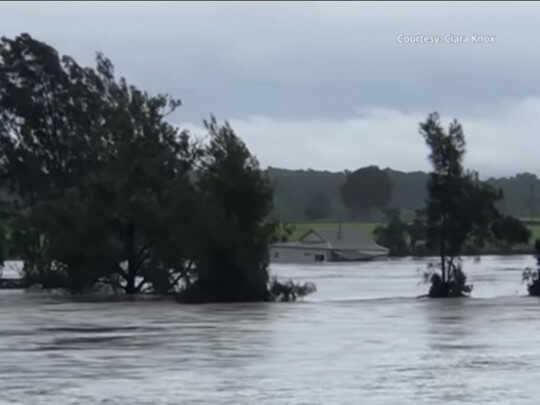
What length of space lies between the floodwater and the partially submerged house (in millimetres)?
58738

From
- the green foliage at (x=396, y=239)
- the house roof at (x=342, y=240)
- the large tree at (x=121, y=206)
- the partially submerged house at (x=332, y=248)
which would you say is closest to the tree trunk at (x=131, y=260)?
the large tree at (x=121, y=206)

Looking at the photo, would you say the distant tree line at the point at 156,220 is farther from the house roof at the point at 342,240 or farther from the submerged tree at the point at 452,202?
the house roof at the point at 342,240

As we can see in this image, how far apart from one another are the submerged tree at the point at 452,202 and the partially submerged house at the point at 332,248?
4671 centimetres

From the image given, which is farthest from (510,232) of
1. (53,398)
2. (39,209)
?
(53,398)

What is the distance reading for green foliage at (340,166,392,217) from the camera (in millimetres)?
143125

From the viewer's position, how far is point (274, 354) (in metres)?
20.1

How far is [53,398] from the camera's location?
1539 cm

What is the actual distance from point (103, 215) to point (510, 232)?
11850mm

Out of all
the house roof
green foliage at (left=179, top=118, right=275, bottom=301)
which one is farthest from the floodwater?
the house roof

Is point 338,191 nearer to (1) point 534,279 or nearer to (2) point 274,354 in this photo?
(1) point 534,279

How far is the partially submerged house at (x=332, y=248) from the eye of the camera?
9422cm

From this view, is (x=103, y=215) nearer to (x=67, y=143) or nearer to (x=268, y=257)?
(x=268, y=257)

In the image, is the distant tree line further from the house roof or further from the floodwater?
the house roof

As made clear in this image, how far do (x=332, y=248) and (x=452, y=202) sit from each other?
5615 cm
